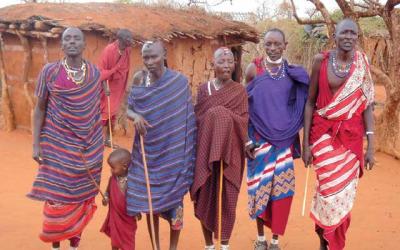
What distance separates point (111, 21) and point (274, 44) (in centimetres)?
544

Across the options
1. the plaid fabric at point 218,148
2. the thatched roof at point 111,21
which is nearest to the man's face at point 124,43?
the thatched roof at point 111,21

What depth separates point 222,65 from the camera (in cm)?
367

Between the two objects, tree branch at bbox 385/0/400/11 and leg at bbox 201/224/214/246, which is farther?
tree branch at bbox 385/0/400/11

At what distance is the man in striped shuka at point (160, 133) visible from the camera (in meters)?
3.52

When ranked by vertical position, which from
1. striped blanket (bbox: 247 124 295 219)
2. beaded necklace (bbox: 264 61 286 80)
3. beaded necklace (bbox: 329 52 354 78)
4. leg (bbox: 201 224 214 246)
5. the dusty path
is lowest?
the dusty path

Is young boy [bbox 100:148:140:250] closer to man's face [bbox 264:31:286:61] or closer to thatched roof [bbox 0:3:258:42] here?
man's face [bbox 264:31:286:61]

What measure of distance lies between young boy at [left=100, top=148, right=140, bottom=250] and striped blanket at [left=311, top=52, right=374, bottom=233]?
1446mm

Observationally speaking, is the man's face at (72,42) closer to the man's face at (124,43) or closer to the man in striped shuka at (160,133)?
the man in striped shuka at (160,133)

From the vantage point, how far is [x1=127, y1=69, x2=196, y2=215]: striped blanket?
3.52 metres

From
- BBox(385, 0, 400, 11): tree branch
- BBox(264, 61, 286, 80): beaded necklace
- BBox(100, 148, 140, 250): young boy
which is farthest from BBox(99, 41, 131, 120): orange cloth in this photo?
BBox(100, 148, 140, 250): young boy

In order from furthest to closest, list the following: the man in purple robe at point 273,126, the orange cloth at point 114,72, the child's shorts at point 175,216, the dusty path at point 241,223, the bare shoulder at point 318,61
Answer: the orange cloth at point 114,72, the dusty path at point 241,223, the man in purple robe at point 273,126, the bare shoulder at point 318,61, the child's shorts at point 175,216

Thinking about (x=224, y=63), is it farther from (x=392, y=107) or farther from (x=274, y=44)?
(x=392, y=107)

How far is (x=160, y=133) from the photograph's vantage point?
353 cm

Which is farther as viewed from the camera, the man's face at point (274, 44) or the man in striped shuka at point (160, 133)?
the man's face at point (274, 44)
